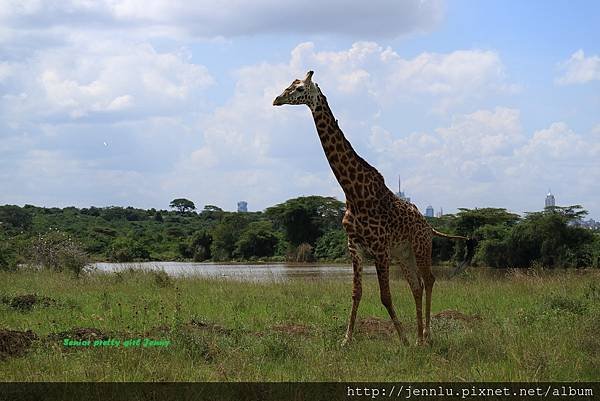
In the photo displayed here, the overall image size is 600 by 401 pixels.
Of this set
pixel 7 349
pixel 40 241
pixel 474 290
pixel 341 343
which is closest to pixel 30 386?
pixel 7 349

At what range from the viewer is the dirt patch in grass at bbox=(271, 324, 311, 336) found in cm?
898

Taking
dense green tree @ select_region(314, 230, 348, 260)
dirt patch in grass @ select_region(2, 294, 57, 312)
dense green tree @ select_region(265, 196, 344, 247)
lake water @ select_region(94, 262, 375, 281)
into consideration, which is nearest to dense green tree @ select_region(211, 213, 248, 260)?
dense green tree @ select_region(265, 196, 344, 247)

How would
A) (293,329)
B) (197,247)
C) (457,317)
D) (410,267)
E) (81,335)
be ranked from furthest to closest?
1. (197,247)
2. (457,317)
3. (293,329)
4. (410,267)
5. (81,335)

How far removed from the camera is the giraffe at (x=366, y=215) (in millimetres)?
8453

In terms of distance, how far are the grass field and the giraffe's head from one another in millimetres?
2807

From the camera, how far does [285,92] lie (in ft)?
27.7

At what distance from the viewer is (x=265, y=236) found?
58281 millimetres

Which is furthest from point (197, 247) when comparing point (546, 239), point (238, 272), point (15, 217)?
point (238, 272)

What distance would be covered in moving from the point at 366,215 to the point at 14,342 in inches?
166

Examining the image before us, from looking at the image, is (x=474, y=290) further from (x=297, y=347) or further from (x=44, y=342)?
(x=44, y=342)

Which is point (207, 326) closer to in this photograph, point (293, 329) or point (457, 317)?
point (293, 329)

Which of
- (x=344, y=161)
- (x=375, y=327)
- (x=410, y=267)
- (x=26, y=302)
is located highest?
(x=344, y=161)

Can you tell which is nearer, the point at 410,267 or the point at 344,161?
the point at 344,161

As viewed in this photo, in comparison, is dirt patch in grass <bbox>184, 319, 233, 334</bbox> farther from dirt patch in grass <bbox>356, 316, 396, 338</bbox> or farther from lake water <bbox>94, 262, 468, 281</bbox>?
lake water <bbox>94, 262, 468, 281</bbox>
